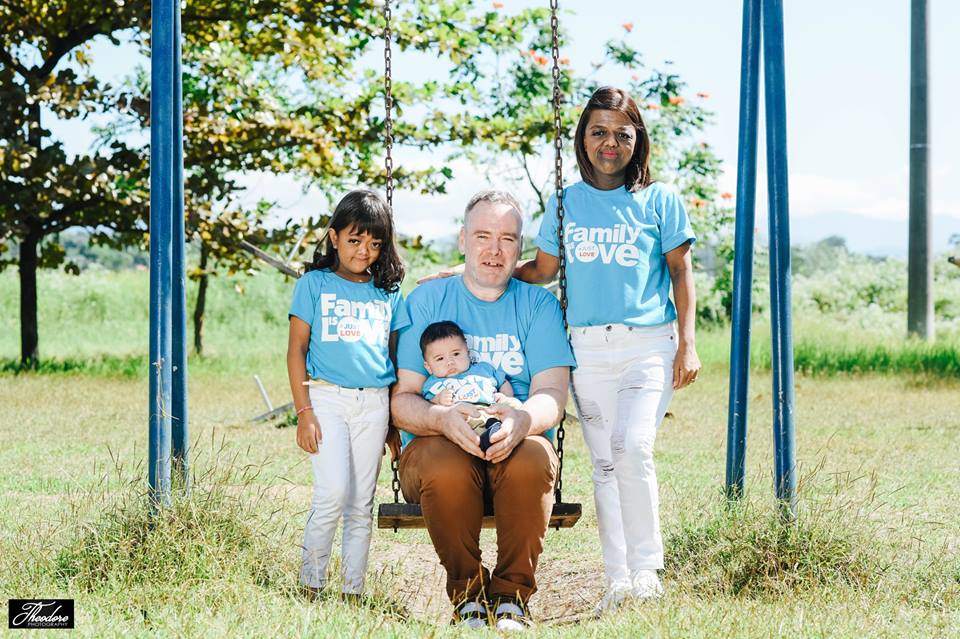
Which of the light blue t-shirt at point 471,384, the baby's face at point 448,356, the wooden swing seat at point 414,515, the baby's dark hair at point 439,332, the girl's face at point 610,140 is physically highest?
the girl's face at point 610,140

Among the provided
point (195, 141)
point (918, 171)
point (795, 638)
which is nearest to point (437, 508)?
point (795, 638)

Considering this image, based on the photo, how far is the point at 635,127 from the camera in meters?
3.90

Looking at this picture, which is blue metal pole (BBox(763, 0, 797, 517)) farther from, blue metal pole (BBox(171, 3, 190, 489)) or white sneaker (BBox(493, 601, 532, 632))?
blue metal pole (BBox(171, 3, 190, 489))

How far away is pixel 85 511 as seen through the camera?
157 inches

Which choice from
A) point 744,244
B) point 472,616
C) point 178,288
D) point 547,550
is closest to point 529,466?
point 472,616

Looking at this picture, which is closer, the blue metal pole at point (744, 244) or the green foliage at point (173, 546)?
the green foliage at point (173, 546)

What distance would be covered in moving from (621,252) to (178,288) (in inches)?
66.3

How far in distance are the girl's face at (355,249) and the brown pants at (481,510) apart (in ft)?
2.47

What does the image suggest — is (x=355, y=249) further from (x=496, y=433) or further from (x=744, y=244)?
(x=744, y=244)

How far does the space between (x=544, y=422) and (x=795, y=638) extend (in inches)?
40.8

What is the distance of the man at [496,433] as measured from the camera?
140 inches

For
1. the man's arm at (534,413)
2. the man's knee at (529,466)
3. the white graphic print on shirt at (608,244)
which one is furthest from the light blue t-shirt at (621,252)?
the man's knee at (529,466)

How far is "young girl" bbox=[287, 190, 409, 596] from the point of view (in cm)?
387

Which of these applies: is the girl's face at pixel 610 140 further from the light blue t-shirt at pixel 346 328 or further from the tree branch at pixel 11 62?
the tree branch at pixel 11 62
